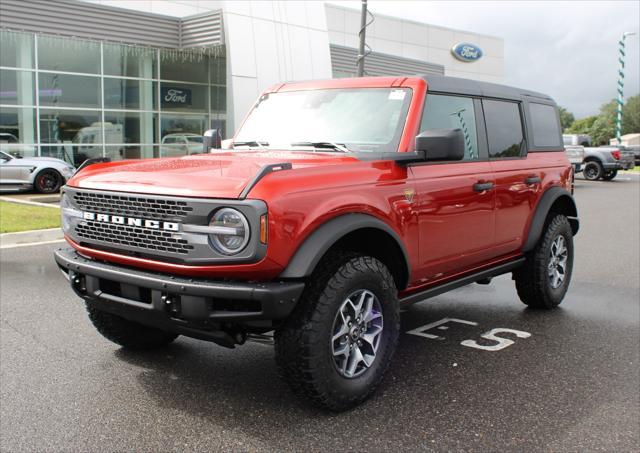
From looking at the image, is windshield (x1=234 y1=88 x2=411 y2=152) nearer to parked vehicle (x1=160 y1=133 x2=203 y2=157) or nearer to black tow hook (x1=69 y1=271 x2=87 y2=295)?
black tow hook (x1=69 y1=271 x2=87 y2=295)

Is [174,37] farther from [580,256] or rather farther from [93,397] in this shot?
[93,397]

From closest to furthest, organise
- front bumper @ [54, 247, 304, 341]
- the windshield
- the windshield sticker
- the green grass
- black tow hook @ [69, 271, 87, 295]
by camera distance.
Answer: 1. front bumper @ [54, 247, 304, 341]
2. black tow hook @ [69, 271, 87, 295]
3. the windshield
4. the windshield sticker
5. the green grass

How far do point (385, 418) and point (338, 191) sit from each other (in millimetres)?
1276

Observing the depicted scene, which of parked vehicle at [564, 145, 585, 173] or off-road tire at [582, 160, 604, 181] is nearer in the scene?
parked vehicle at [564, 145, 585, 173]

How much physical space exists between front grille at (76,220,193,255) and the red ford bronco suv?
0.01 metres

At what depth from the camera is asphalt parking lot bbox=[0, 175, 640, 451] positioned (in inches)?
133

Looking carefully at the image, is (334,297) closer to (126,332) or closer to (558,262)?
(126,332)

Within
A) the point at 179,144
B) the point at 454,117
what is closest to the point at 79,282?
the point at 454,117

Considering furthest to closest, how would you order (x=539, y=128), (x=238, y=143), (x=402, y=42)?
(x=402, y=42)
(x=539, y=128)
(x=238, y=143)

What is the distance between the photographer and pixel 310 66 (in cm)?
2398

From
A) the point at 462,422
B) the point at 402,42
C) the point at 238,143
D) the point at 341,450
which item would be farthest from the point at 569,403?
the point at 402,42

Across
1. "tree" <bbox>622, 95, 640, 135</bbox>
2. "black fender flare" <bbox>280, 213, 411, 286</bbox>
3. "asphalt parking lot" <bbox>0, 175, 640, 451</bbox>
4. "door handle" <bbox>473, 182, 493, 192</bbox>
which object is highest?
"tree" <bbox>622, 95, 640, 135</bbox>

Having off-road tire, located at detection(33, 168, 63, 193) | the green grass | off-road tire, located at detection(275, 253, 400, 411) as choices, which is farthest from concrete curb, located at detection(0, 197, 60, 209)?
off-road tire, located at detection(275, 253, 400, 411)

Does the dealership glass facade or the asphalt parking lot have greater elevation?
the dealership glass facade
